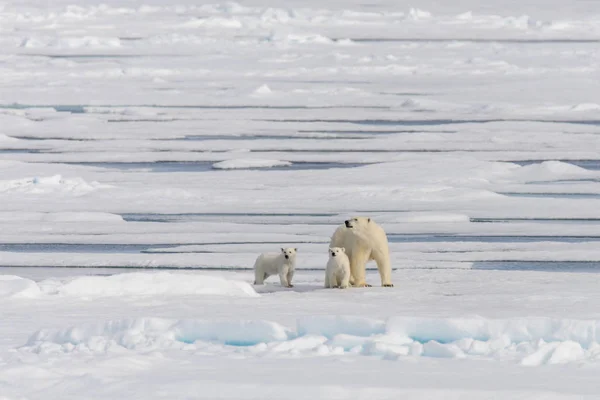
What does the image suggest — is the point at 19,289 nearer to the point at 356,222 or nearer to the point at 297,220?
the point at 356,222

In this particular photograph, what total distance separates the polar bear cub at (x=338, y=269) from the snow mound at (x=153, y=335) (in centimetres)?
133

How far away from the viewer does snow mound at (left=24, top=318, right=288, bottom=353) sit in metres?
3.92

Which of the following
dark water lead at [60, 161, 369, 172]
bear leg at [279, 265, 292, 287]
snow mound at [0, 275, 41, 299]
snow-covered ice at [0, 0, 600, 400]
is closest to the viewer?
snow-covered ice at [0, 0, 600, 400]

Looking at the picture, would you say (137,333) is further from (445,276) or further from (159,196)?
(159,196)

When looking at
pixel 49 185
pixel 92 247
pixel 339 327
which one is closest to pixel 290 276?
pixel 339 327

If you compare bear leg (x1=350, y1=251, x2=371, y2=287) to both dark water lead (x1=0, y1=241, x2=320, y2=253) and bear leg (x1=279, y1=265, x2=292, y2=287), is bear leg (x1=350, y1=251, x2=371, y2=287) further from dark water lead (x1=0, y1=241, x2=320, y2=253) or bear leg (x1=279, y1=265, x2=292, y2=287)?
dark water lead (x1=0, y1=241, x2=320, y2=253)

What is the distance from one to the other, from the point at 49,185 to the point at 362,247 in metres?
4.40

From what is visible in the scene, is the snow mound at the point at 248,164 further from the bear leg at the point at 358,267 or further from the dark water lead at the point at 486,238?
the bear leg at the point at 358,267

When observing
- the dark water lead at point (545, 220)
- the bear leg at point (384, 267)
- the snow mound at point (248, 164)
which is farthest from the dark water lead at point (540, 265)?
the snow mound at point (248, 164)

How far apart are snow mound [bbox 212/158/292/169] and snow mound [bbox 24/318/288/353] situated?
6608 mm

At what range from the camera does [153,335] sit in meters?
4.04

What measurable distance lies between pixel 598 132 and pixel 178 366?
33.1ft

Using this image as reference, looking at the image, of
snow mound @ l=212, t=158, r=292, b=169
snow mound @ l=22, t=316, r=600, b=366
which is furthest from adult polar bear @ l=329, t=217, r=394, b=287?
snow mound @ l=212, t=158, r=292, b=169

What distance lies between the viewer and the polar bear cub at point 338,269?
5.40 m
